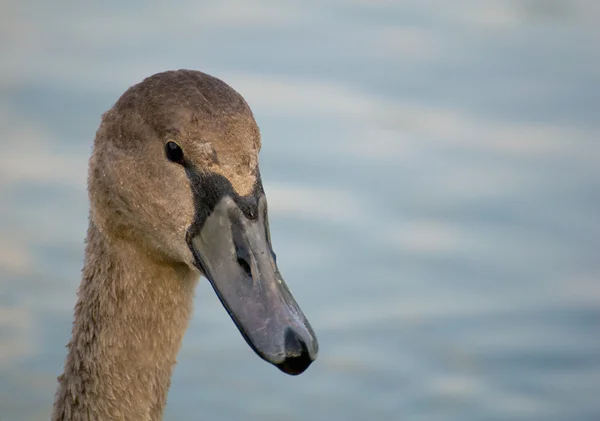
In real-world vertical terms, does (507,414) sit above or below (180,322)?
above

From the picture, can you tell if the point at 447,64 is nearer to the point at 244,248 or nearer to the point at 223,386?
the point at 223,386

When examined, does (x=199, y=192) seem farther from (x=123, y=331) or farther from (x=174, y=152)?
(x=123, y=331)

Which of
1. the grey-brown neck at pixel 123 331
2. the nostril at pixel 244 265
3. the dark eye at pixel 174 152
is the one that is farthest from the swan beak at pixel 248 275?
the grey-brown neck at pixel 123 331

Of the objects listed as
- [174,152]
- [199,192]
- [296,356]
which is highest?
[174,152]

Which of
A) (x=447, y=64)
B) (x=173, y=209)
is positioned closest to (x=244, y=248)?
(x=173, y=209)

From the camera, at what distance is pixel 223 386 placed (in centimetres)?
906

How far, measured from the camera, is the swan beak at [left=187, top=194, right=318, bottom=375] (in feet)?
18.6

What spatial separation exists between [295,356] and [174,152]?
106 cm

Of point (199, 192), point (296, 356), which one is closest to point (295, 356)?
point (296, 356)

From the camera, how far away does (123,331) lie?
6340mm

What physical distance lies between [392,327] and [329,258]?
0.63m

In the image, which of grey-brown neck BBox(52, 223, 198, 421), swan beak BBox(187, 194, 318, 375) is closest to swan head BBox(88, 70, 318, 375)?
swan beak BBox(187, 194, 318, 375)

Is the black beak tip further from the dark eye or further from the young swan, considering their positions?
the dark eye

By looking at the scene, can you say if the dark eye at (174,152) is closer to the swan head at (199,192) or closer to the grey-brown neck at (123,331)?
the swan head at (199,192)
